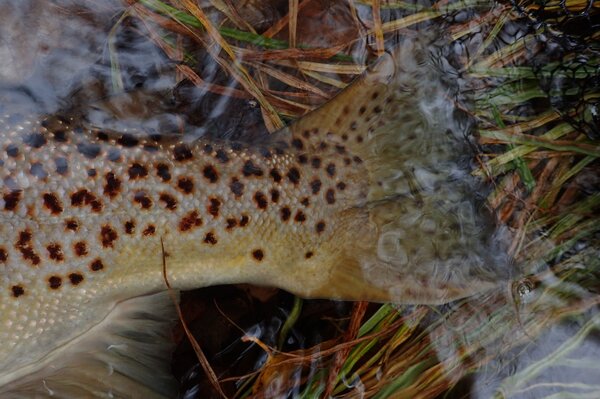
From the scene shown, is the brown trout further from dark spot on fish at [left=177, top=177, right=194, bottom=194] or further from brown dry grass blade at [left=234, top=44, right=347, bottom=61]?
brown dry grass blade at [left=234, top=44, right=347, bottom=61]

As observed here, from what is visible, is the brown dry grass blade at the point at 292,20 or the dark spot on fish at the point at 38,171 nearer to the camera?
the dark spot on fish at the point at 38,171

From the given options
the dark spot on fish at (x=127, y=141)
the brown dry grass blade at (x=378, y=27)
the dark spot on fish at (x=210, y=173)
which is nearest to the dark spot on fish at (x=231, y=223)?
the dark spot on fish at (x=210, y=173)

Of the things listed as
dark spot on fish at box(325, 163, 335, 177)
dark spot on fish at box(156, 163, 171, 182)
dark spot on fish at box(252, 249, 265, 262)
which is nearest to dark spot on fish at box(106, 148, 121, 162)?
dark spot on fish at box(156, 163, 171, 182)

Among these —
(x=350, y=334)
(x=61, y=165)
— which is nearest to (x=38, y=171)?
(x=61, y=165)

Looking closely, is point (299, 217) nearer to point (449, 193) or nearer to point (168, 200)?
point (168, 200)

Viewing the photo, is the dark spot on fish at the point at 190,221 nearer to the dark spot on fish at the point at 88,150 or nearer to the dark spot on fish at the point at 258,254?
the dark spot on fish at the point at 258,254
